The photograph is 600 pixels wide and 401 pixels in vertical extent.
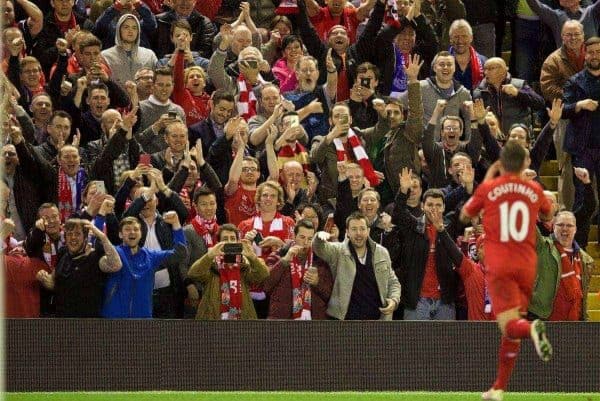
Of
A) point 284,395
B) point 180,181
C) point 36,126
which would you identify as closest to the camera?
point 284,395

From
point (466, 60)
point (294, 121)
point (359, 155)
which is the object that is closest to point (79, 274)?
point (294, 121)

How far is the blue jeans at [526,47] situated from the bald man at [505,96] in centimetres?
166

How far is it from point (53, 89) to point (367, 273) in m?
4.81

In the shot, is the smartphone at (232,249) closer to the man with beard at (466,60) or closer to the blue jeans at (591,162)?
the blue jeans at (591,162)

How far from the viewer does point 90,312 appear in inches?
609

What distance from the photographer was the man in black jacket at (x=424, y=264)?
51.8 ft

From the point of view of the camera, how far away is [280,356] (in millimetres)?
15352

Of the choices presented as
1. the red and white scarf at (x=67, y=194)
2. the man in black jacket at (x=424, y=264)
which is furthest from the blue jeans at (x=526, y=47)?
the red and white scarf at (x=67, y=194)

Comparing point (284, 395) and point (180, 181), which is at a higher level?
point (180, 181)

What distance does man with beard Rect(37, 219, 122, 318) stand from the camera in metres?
15.3

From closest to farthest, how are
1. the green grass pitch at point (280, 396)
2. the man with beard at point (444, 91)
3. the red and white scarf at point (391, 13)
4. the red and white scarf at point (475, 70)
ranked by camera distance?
1. the green grass pitch at point (280, 396)
2. the man with beard at point (444, 91)
3. the red and white scarf at point (475, 70)
4. the red and white scarf at point (391, 13)

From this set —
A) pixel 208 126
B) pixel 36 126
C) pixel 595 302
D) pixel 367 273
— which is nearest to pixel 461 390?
pixel 367 273

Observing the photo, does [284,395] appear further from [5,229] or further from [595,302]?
[595,302]

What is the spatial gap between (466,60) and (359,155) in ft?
9.56
